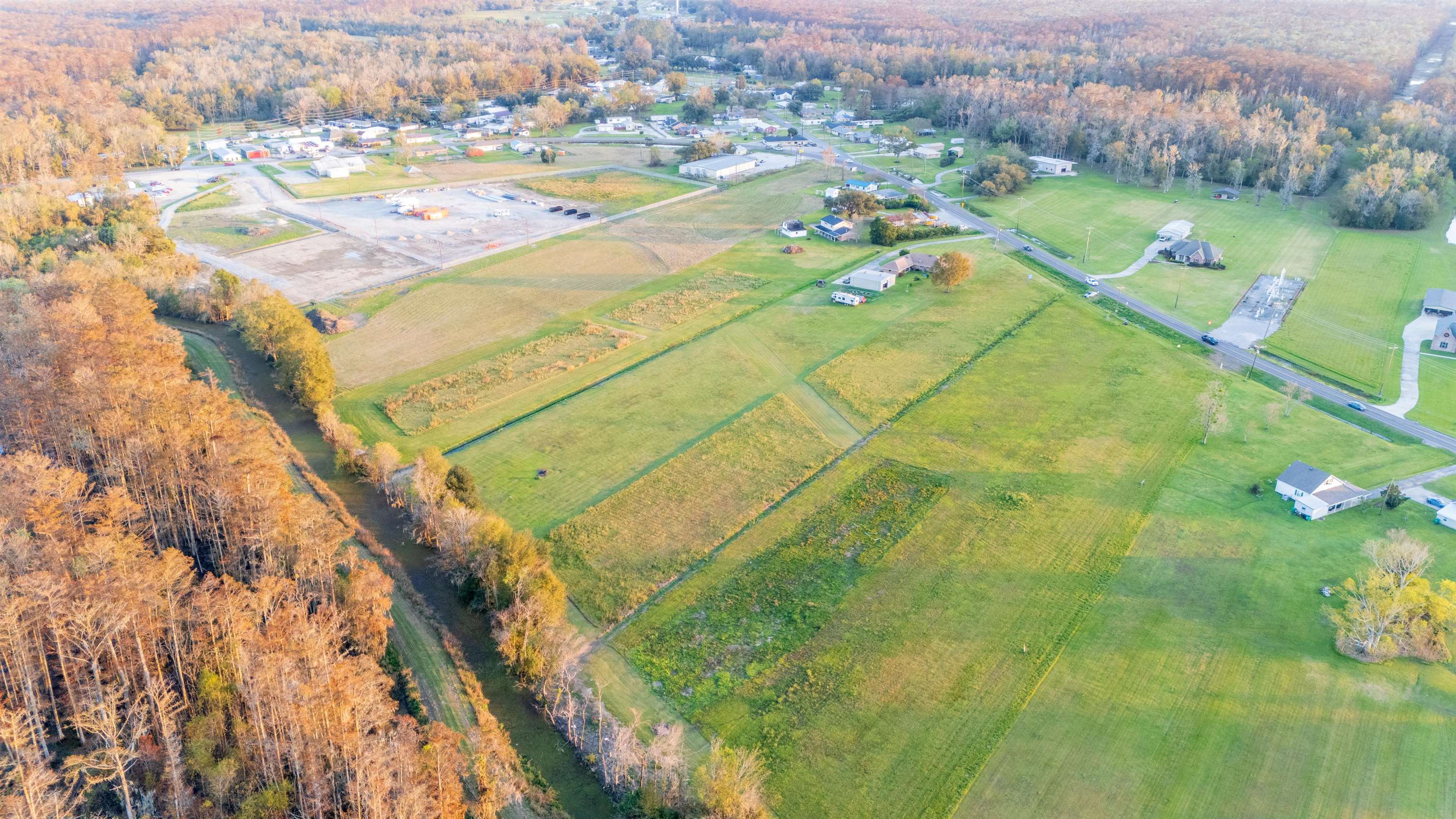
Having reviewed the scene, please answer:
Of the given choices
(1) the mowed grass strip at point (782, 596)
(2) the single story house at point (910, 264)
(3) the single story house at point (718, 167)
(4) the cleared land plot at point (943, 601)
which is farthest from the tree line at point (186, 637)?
(3) the single story house at point (718, 167)

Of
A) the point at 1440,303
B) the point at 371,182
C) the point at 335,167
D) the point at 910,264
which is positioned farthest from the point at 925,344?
the point at 335,167

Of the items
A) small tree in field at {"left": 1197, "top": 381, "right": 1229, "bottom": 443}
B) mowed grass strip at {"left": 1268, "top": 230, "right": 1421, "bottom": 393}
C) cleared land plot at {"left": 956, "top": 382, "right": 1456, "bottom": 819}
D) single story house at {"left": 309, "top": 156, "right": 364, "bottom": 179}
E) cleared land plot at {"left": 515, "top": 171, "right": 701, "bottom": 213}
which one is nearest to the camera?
cleared land plot at {"left": 956, "top": 382, "right": 1456, "bottom": 819}

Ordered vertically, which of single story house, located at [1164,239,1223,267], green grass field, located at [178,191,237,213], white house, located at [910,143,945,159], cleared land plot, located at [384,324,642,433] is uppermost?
white house, located at [910,143,945,159]

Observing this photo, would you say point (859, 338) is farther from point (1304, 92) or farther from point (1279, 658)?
point (1304, 92)

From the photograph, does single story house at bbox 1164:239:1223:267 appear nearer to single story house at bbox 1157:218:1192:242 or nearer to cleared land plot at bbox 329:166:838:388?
single story house at bbox 1157:218:1192:242

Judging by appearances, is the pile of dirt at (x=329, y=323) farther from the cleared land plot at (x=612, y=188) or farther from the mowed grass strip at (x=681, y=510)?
the cleared land plot at (x=612, y=188)

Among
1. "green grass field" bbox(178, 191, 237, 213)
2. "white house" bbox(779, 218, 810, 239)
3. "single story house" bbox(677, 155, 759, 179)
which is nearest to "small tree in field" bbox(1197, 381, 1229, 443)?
"white house" bbox(779, 218, 810, 239)

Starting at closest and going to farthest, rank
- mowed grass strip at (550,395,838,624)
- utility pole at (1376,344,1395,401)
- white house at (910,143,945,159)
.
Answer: mowed grass strip at (550,395,838,624) → utility pole at (1376,344,1395,401) → white house at (910,143,945,159)

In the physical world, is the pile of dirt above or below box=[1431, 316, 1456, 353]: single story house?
below

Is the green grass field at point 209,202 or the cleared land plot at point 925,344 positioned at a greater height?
the green grass field at point 209,202
